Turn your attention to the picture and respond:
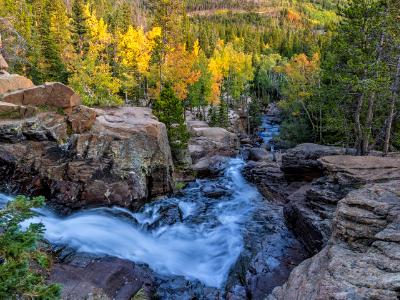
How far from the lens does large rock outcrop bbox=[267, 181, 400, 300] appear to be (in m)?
6.52

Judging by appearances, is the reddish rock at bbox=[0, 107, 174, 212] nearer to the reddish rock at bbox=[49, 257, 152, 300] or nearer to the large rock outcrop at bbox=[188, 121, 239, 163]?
the reddish rock at bbox=[49, 257, 152, 300]

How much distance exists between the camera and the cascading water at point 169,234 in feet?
43.7

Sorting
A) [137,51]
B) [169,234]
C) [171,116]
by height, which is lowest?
[169,234]

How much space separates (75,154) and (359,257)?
14791 mm

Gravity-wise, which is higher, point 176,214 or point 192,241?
point 192,241

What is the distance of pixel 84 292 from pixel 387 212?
9.04m

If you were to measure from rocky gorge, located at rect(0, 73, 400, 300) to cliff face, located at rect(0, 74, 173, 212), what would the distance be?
2.3 inches

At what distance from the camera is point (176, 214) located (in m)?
18.5

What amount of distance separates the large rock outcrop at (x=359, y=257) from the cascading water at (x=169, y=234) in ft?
16.1

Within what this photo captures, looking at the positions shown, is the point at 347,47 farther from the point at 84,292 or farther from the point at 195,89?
the point at 195,89

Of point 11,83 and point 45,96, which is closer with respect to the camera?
point 45,96

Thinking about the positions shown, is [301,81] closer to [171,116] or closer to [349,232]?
[171,116]

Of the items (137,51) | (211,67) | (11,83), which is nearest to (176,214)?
(11,83)

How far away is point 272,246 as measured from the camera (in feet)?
49.0
